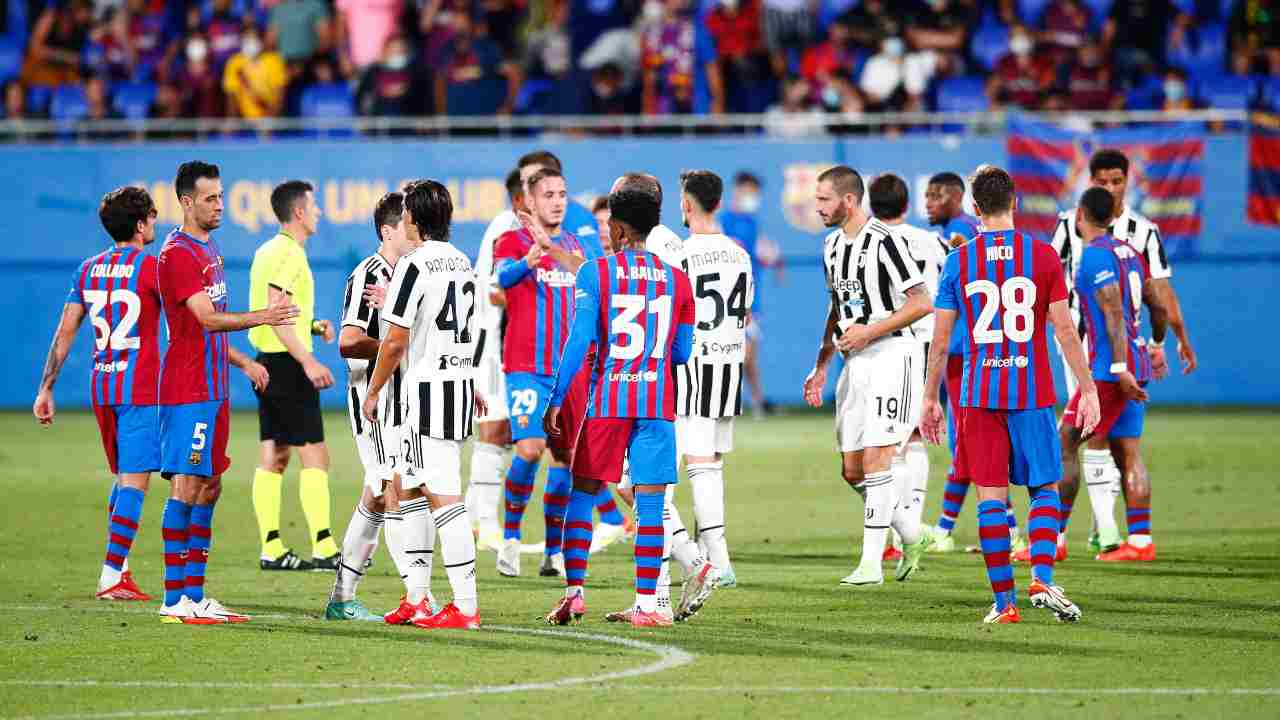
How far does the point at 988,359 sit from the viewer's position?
9227 millimetres

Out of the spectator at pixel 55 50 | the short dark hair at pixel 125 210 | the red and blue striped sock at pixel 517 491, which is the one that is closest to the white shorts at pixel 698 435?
the red and blue striped sock at pixel 517 491

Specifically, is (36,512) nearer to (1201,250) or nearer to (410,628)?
(410,628)

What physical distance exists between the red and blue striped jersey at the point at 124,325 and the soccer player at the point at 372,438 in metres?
1.37

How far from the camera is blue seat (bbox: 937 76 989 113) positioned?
24.7 meters

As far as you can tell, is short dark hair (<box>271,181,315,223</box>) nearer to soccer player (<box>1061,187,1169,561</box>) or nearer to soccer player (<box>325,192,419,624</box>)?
soccer player (<box>325,192,419,624</box>)

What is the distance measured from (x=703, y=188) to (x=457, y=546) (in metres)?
2.81

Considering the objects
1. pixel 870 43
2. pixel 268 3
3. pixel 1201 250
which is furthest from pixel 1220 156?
pixel 268 3

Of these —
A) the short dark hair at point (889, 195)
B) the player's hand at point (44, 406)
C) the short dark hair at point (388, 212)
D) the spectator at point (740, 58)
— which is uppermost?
the spectator at point (740, 58)

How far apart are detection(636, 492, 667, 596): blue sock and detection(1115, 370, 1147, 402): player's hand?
3.90 m

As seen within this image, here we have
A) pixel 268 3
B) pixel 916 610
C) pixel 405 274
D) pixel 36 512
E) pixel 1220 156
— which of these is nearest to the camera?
pixel 405 274

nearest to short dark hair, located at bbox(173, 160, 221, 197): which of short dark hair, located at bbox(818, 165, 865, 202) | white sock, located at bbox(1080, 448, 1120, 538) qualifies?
short dark hair, located at bbox(818, 165, 865, 202)

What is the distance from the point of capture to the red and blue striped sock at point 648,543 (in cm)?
913

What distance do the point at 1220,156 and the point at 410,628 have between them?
17.4 m

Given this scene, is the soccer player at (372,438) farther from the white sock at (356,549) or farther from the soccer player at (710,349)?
the soccer player at (710,349)
